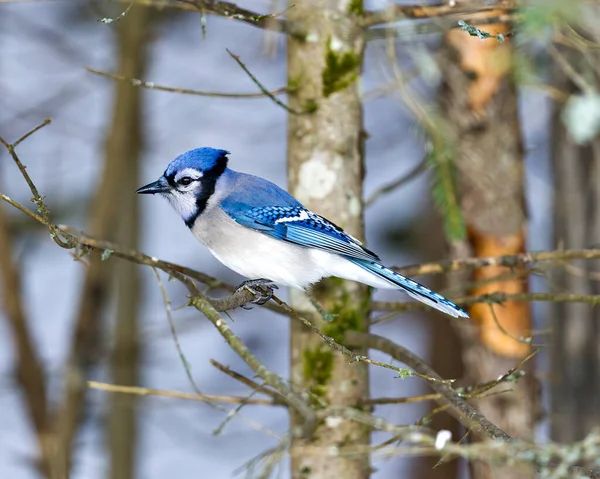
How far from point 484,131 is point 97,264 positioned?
1.93 meters

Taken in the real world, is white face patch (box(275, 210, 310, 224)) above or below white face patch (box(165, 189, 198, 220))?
below

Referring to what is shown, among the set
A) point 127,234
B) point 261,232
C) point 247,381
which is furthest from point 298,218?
point 127,234

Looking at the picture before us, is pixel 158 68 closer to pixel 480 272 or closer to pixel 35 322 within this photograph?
pixel 35 322

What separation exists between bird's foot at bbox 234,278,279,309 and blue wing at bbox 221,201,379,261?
0.15m

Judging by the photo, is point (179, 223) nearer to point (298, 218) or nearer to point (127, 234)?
point (127, 234)

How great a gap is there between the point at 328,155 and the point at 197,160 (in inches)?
16.2

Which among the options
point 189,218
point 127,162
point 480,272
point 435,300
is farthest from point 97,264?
point 435,300

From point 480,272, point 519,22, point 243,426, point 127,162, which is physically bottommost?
point 243,426

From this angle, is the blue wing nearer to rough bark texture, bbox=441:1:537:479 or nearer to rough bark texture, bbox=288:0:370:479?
rough bark texture, bbox=288:0:370:479

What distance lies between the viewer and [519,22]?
2.38 m

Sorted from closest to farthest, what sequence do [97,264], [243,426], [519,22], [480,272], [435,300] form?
[435,300]
[519,22]
[480,272]
[97,264]
[243,426]

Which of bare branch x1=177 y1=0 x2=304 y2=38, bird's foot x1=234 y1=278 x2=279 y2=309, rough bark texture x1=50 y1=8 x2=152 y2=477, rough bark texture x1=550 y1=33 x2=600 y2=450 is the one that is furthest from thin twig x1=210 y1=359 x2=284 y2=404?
rough bark texture x1=550 y1=33 x2=600 y2=450

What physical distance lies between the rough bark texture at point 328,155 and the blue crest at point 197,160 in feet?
0.82

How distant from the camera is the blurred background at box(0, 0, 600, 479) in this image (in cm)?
350
